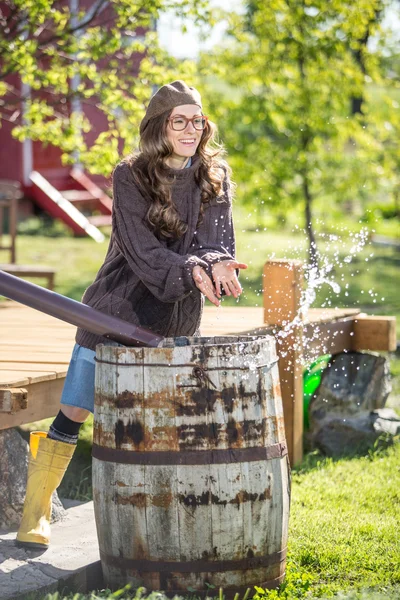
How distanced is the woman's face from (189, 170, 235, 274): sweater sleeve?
24 cm

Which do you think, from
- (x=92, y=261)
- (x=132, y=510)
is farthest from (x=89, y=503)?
(x=92, y=261)

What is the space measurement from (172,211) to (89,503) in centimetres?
177

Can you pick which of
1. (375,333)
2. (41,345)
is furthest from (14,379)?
(375,333)

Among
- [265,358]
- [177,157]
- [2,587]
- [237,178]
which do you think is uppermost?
[237,178]

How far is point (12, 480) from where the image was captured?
4.32 metres

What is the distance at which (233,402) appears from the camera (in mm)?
3266

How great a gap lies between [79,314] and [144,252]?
34cm

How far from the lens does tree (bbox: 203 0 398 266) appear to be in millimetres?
12609

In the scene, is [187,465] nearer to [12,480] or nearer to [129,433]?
[129,433]

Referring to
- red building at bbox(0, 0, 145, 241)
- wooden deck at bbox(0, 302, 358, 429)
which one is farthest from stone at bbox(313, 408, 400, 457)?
red building at bbox(0, 0, 145, 241)

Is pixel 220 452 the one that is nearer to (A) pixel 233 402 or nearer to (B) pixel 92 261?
(A) pixel 233 402

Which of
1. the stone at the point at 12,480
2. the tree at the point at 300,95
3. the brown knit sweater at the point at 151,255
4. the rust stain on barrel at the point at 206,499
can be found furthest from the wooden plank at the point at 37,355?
the tree at the point at 300,95

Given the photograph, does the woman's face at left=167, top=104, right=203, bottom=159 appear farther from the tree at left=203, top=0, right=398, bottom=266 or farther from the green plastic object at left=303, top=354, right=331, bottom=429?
the tree at left=203, top=0, right=398, bottom=266

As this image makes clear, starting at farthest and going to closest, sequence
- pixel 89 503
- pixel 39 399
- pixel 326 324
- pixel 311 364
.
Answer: pixel 311 364 → pixel 326 324 → pixel 89 503 → pixel 39 399
